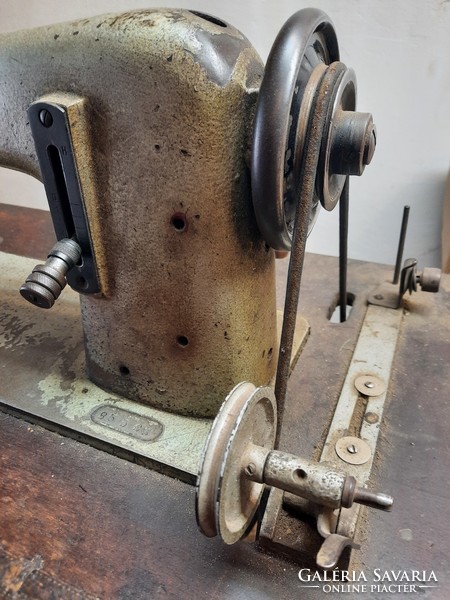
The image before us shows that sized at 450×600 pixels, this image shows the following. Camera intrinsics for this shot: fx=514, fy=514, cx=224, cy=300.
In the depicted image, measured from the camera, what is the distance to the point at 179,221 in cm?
64

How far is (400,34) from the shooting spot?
144 cm

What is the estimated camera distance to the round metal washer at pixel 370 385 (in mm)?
824

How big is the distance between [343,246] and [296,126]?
0.42 meters

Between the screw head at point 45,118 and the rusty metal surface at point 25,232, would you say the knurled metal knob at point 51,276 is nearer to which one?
the screw head at point 45,118

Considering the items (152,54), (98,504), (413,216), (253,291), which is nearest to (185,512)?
(98,504)

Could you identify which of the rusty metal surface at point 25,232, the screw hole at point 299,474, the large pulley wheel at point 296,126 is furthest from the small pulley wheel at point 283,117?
the rusty metal surface at point 25,232

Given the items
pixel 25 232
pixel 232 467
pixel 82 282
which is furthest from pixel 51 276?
pixel 25 232

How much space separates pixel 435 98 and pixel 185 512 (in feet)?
4.49

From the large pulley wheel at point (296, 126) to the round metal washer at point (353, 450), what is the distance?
0.31 meters

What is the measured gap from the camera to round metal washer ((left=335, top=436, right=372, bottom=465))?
70 cm

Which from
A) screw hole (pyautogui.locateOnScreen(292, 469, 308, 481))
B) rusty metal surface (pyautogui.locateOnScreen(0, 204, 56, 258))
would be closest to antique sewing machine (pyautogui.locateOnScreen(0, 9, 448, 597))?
screw hole (pyautogui.locateOnScreen(292, 469, 308, 481))

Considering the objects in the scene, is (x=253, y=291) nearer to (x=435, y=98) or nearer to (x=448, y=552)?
(x=448, y=552)

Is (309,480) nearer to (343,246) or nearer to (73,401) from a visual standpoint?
(73,401)

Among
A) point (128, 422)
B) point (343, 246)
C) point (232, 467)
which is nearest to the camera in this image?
point (232, 467)
